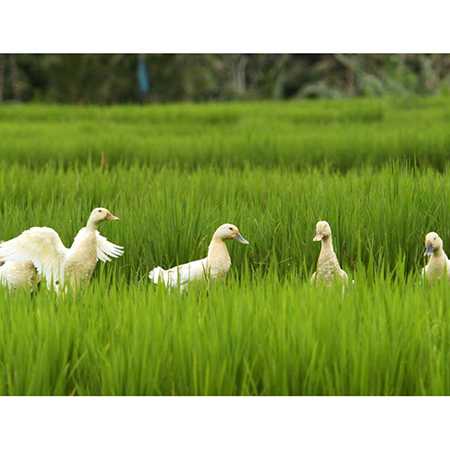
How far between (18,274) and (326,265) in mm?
863

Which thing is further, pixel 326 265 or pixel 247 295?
pixel 326 265

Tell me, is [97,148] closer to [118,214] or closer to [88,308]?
[118,214]

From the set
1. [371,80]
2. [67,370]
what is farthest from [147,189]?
[371,80]

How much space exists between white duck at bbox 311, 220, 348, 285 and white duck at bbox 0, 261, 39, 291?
2.61 feet

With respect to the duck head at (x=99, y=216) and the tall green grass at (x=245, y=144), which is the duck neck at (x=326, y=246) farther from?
the tall green grass at (x=245, y=144)

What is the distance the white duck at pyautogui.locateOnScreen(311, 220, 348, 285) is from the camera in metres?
2.37

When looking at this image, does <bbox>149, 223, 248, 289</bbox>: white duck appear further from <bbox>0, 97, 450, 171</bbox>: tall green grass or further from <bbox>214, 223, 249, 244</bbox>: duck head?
<bbox>0, 97, 450, 171</bbox>: tall green grass

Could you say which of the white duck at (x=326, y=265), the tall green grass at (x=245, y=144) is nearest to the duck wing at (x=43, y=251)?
the white duck at (x=326, y=265)

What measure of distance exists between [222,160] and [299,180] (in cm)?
175

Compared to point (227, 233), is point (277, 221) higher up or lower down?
higher up

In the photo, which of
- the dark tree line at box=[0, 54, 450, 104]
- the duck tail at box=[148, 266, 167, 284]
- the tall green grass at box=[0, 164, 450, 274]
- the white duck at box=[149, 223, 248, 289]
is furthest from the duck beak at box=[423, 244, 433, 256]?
the dark tree line at box=[0, 54, 450, 104]

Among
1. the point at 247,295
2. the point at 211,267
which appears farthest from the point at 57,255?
the point at 247,295

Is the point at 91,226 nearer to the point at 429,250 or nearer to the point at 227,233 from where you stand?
the point at 227,233

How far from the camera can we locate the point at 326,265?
2402 mm
